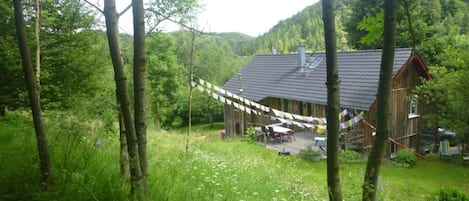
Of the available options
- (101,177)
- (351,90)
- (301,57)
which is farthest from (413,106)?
(101,177)

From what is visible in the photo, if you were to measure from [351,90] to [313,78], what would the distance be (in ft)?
9.06

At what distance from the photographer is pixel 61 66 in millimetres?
10852

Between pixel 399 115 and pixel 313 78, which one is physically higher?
pixel 313 78

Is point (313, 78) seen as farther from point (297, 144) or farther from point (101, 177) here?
point (101, 177)

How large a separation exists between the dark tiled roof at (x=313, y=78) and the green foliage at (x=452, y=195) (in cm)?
767

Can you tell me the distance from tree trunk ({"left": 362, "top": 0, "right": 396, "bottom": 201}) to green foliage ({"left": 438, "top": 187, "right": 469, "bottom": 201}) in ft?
17.7

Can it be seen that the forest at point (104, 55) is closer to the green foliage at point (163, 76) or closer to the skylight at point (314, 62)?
the skylight at point (314, 62)

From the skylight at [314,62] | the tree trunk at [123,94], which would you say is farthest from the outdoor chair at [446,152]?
the tree trunk at [123,94]

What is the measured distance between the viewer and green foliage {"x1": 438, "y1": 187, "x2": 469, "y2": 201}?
20.2 ft

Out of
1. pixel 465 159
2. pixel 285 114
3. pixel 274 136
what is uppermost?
pixel 285 114

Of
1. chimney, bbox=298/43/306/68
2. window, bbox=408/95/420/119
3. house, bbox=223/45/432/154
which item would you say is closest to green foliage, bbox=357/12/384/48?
house, bbox=223/45/432/154

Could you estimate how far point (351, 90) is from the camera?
17203mm

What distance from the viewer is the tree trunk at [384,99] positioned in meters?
1.72

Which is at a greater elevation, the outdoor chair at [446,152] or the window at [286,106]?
the window at [286,106]
